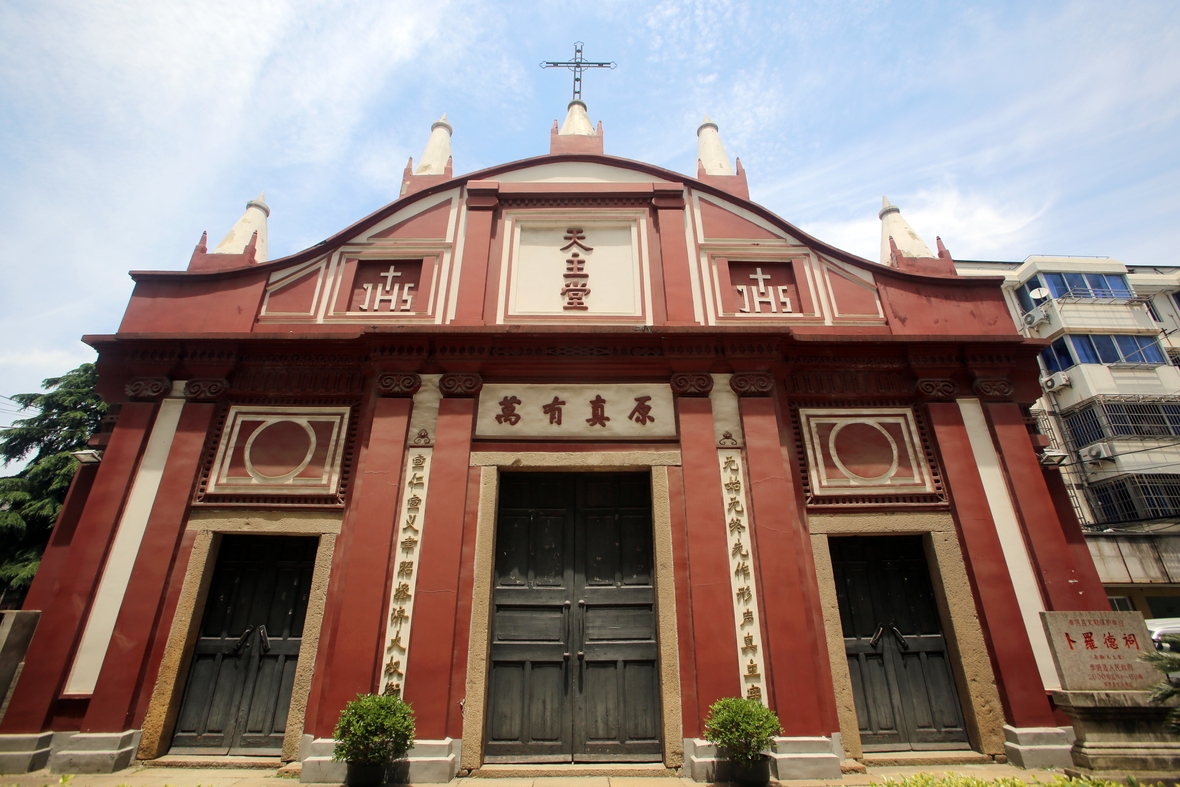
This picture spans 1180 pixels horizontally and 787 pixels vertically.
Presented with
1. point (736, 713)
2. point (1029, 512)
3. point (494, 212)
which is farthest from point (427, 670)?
point (1029, 512)

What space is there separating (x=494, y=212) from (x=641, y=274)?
9.34ft

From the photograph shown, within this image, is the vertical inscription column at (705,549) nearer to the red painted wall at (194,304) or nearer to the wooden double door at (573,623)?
the wooden double door at (573,623)

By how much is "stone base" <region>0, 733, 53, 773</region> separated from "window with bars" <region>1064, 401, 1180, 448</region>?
26.6 m

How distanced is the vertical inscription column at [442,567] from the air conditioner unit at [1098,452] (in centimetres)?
2138

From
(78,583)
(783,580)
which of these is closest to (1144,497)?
(783,580)

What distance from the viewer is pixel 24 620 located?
686 cm

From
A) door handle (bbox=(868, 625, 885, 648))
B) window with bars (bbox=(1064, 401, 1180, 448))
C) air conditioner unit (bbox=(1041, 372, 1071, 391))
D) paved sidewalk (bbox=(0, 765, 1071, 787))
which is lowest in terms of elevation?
paved sidewalk (bbox=(0, 765, 1071, 787))

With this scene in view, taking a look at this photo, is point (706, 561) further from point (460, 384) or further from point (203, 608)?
point (203, 608)

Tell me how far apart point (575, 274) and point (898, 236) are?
236 inches

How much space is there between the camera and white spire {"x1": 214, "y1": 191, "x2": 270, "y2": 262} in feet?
31.7

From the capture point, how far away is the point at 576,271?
9.35 metres

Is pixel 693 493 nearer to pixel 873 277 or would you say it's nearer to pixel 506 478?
pixel 506 478

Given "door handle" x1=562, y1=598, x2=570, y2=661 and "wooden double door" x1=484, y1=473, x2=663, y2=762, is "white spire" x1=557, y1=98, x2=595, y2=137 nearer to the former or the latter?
"wooden double door" x1=484, y1=473, x2=663, y2=762

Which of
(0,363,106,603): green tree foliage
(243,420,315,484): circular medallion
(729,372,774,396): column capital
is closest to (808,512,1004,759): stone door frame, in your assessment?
(729,372,774,396): column capital
